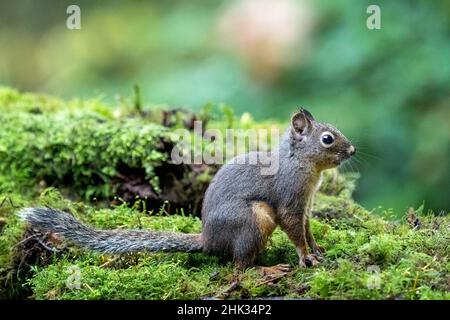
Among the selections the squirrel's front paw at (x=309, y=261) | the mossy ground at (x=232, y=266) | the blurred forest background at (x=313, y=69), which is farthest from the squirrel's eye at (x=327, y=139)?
the blurred forest background at (x=313, y=69)

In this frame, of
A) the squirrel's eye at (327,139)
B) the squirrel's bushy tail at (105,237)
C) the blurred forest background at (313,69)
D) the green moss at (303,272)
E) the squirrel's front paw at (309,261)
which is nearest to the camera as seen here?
the green moss at (303,272)

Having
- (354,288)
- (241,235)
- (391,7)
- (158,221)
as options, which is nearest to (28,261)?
(158,221)

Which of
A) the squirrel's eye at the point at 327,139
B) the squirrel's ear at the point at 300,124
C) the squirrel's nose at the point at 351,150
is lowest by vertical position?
the squirrel's nose at the point at 351,150

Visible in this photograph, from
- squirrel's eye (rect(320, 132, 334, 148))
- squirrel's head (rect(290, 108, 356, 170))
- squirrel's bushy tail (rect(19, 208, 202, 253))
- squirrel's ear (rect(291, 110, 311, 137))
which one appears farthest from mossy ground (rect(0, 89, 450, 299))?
squirrel's ear (rect(291, 110, 311, 137))

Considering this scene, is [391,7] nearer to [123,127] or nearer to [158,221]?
[123,127]

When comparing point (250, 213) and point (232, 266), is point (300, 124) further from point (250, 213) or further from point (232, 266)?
point (232, 266)

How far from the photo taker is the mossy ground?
4008mm

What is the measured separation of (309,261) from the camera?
14.8ft

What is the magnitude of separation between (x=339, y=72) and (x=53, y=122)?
3019 mm

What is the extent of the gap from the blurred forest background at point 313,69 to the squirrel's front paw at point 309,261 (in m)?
2.47

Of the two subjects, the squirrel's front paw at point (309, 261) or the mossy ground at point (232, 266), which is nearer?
the mossy ground at point (232, 266)

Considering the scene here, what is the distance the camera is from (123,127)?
21.7 feet

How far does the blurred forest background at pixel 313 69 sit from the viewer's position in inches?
286

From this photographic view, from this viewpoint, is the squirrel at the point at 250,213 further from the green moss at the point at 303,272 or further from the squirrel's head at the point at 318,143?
the green moss at the point at 303,272
